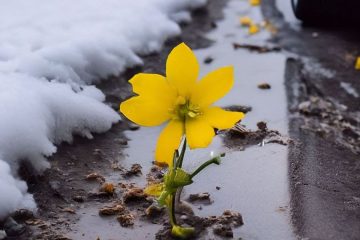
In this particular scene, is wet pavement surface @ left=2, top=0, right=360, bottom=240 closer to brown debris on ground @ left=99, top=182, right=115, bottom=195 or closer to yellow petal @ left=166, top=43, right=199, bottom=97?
brown debris on ground @ left=99, top=182, right=115, bottom=195

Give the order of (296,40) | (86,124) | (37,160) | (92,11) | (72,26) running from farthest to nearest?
(296,40) < (92,11) < (72,26) < (86,124) < (37,160)

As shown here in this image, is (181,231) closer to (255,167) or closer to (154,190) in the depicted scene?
(154,190)

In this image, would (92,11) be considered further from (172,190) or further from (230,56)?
(172,190)

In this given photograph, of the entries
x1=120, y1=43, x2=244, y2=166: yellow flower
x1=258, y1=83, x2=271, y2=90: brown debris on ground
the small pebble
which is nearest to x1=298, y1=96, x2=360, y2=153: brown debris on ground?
x1=258, y1=83, x2=271, y2=90: brown debris on ground

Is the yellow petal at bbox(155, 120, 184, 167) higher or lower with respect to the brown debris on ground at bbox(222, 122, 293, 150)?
higher

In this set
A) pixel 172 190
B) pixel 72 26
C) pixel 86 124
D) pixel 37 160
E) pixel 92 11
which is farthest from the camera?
pixel 92 11

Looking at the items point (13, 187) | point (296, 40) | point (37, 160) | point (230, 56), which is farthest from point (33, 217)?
point (296, 40)

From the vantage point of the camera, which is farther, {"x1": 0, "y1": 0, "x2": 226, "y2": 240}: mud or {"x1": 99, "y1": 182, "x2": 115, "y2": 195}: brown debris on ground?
{"x1": 99, "y1": 182, "x2": 115, "y2": 195}: brown debris on ground
